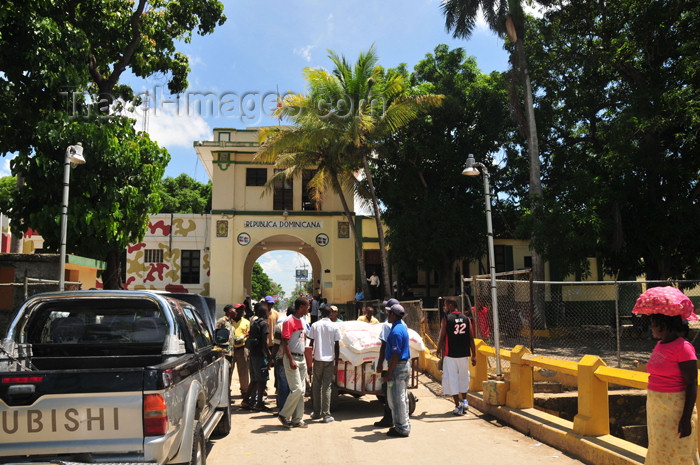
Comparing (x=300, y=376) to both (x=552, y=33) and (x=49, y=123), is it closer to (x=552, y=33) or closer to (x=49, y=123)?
(x=49, y=123)

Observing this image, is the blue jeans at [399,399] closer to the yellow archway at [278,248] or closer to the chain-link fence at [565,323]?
the chain-link fence at [565,323]

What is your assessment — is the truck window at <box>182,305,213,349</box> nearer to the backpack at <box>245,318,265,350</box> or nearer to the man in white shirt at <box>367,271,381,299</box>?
the backpack at <box>245,318,265,350</box>

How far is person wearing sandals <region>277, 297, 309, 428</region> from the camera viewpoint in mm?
8156

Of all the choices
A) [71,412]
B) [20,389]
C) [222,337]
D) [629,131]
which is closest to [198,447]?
[71,412]

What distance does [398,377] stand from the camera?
304 inches

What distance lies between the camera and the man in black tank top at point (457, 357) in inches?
357

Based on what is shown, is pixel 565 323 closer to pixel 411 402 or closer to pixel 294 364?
pixel 411 402

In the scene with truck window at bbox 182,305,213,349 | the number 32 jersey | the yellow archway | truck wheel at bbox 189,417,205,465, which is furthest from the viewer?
the yellow archway

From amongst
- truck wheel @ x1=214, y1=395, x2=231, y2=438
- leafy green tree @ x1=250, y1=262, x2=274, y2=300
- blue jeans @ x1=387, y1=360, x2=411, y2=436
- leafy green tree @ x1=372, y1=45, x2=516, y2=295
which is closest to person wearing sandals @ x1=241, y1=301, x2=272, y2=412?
truck wheel @ x1=214, y1=395, x2=231, y2=438

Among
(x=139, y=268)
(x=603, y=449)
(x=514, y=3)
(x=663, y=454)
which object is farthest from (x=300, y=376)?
(x=139, y=268)

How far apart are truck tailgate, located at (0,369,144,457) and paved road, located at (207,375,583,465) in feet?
9.00

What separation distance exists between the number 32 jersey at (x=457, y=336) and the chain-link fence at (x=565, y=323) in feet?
4.17

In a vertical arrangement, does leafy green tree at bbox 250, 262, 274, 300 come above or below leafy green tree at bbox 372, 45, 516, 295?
below

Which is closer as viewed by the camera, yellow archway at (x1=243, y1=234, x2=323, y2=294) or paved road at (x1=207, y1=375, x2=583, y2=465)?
paved road at (x1=207, y1=375, x2=583, y2=465)
